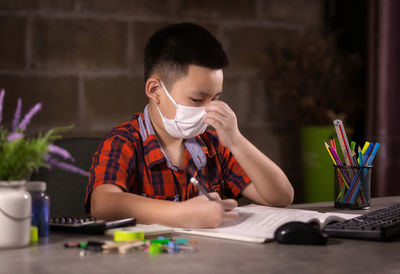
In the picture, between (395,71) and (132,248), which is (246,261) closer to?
(132,248)

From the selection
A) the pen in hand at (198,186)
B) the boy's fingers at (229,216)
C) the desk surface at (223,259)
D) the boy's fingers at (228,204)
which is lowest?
the desk surface at (223,259)

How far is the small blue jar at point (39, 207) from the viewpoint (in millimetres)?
1095

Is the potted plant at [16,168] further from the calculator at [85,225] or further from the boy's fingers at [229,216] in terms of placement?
the boy's fingers at [229,216]

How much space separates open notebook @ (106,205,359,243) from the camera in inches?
43.1

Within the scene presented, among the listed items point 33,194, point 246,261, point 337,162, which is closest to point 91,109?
point 337,162

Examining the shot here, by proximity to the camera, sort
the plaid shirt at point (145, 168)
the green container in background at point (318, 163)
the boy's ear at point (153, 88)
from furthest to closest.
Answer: the green container in background at point (318, 163)
the boy's ear at point (153, 88)
the plaid shirt at point (145, 168)

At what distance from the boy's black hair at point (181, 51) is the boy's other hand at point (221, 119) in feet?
0.33

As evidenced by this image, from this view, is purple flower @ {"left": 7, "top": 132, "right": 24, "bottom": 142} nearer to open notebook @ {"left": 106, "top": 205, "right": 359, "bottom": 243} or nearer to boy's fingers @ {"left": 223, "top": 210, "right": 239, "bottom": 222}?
A: open notebook @ {"left": 106, "top": 205, "right": 359, "bottom": 243}

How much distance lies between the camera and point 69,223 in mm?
1162

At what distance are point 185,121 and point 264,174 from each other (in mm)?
243

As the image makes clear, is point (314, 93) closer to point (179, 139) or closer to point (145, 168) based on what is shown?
point (179, 139)

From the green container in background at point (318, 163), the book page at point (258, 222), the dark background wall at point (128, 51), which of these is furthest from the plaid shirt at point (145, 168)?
the green container in background at point (318, 163)

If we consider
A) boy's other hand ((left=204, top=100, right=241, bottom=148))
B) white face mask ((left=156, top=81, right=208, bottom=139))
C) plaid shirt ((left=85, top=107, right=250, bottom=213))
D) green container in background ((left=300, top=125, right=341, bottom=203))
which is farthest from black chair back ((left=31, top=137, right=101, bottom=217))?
green container in background ((left=300, top=125, right=341, bottom=203))

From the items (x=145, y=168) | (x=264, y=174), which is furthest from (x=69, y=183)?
(x=264, y=174)
